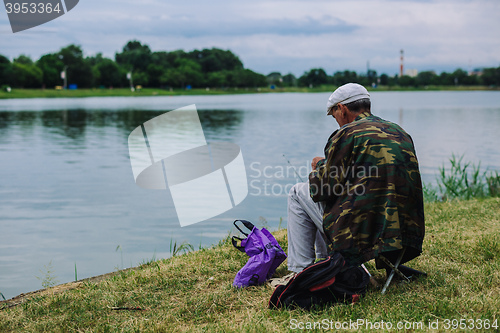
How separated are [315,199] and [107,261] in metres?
3.74

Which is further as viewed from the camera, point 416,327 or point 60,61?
point 60,61

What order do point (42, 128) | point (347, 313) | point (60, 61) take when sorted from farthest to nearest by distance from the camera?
point (60, 61) < point (42, 128) < point (347, 313)

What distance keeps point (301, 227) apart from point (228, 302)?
2.39ft

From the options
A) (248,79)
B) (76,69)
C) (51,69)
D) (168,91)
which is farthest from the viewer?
(248,79)

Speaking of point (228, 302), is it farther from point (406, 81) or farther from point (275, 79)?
point (275, 79)

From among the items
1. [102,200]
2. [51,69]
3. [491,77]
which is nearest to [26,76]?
[51,69]

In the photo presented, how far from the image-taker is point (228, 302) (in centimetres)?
356

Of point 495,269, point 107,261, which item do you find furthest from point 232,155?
point 495,269

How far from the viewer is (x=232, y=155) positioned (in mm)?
15086

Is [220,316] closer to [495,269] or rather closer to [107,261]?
[495,269]

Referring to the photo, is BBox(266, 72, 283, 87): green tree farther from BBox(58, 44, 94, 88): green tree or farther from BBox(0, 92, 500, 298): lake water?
BBox(0, 92, 500, 298): lake water

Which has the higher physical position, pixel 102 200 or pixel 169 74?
pixel 169 74

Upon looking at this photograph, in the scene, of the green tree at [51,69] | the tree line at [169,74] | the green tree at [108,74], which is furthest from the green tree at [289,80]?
the green tree at [51,69]

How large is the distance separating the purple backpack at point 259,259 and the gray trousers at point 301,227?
25 centimetres
